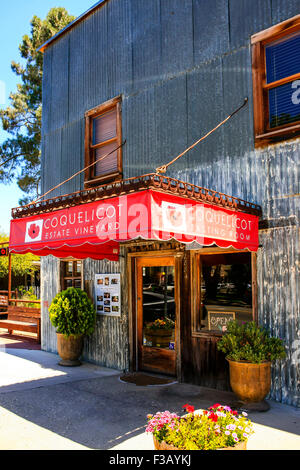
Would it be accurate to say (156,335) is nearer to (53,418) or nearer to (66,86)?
(53,418)

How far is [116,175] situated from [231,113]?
3149 mm

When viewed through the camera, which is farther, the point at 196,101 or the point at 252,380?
the point at 196,101

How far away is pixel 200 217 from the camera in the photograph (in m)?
5.53

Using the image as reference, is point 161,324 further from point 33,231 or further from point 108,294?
point 33,231

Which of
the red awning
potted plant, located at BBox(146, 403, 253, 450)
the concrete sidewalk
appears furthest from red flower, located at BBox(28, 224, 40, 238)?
potted plant, located at BBox(146, 403, 253, 450)

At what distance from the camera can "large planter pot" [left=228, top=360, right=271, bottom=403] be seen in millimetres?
5992

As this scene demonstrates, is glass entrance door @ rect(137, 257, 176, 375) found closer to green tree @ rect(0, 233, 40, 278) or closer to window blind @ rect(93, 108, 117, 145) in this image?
window blind @ rect(93, 108, 117, 145)

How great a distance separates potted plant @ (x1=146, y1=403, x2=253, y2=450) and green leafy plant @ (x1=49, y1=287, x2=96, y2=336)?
577 cm

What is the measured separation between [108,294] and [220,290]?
3.09m

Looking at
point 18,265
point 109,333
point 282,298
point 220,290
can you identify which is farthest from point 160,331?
point 18,265

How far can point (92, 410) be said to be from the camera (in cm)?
617

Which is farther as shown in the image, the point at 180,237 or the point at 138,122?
the point at 138,122

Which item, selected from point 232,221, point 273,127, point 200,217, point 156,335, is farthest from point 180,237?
point 156,335

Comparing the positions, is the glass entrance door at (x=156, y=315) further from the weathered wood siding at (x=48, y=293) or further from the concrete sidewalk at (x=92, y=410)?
the weathered wood siding at (x=48, y=293)
